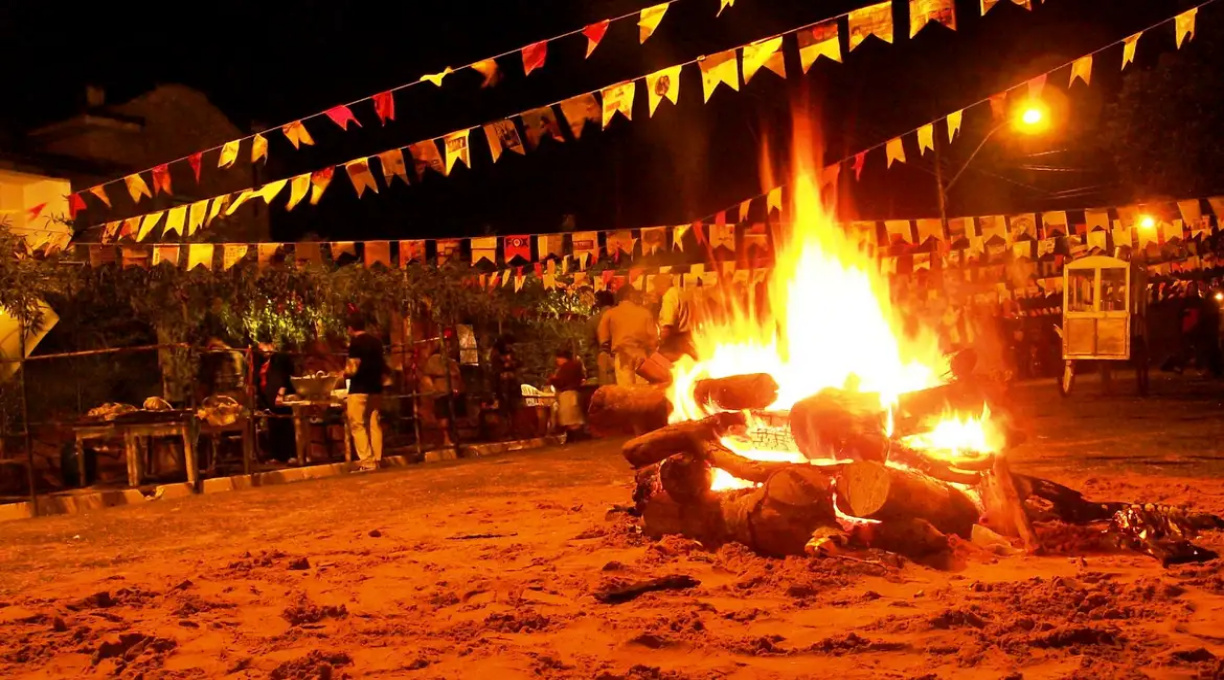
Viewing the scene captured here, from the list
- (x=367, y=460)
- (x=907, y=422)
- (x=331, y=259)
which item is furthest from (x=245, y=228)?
(x=907, y=422)

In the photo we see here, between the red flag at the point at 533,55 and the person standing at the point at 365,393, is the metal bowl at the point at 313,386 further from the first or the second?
the red flag at the point at 533,55

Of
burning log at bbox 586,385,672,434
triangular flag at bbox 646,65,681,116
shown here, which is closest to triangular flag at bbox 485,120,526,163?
triangular flag at bbox 646,65,681,116

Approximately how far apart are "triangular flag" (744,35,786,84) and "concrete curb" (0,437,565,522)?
7318 mm

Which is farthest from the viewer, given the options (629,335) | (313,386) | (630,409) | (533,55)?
(629,335)

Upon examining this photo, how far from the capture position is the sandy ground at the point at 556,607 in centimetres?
372

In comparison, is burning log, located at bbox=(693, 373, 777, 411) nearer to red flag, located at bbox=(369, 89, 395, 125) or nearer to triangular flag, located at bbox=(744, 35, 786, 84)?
triangular flag, located at bbox=(744, 35, 786, 84)

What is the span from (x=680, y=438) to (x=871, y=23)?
421 centimetres

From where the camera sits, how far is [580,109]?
384 inches

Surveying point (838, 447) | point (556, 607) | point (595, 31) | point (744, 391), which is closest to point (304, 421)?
point (595, 31)

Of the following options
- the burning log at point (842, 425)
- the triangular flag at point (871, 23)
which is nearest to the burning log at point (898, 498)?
the burning log at point (842, 425)

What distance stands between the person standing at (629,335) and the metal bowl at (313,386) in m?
4.00

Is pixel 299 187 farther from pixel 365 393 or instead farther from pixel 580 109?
pixel 580 109

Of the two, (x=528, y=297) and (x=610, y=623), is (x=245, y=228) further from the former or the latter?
(x=610, y=623)

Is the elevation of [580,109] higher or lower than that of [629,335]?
higher
